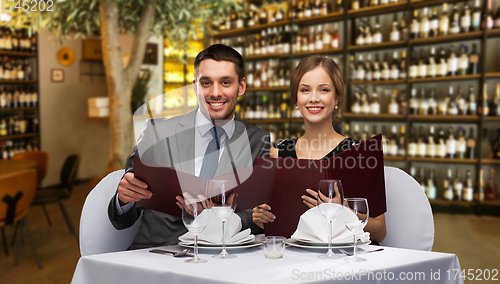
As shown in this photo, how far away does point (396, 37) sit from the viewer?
181 inches

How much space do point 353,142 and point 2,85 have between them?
18.6ft

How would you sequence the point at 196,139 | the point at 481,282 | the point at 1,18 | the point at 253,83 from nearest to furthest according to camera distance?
the point at 196,139 → the point at 481,282 → the point at 1,18 → the point at 253,83

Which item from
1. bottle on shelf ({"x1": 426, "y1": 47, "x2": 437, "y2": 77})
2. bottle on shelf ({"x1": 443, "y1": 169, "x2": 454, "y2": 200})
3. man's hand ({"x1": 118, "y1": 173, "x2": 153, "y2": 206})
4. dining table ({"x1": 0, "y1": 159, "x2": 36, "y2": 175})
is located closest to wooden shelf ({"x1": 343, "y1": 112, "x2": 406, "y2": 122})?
bottle on shelf ({"x1": 426, "y1": 47, "x2": 437, "y2": 77})

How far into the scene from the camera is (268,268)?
91 centimetres

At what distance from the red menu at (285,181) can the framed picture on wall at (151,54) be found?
16.7ft

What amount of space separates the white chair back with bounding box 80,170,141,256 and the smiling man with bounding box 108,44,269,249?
7 centimetres

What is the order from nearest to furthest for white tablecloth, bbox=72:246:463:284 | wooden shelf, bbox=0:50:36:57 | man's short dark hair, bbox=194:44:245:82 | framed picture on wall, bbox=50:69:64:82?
1. white tablecloth, bbox=72:246:463:284
2. man's short dark hair, bbox=194:44:245:82
3. wooden shelf, bbox=0:50:36:57
4. framed picture on wall, bbox=50:69:64:82

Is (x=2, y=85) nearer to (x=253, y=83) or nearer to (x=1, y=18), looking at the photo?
(x=1, y=18)

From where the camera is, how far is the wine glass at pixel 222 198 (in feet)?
3.21

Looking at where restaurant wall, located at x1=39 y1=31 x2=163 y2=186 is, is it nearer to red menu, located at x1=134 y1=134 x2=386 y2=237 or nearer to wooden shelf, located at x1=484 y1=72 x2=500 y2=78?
wooden shelf, located at x1=484 y1=72 x2=500 y2=78

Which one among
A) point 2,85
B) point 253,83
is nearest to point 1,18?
point 2,85

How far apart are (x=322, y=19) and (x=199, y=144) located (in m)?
4.28

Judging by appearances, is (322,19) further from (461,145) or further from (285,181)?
(285,181)

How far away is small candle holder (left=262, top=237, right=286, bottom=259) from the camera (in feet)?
3.25
